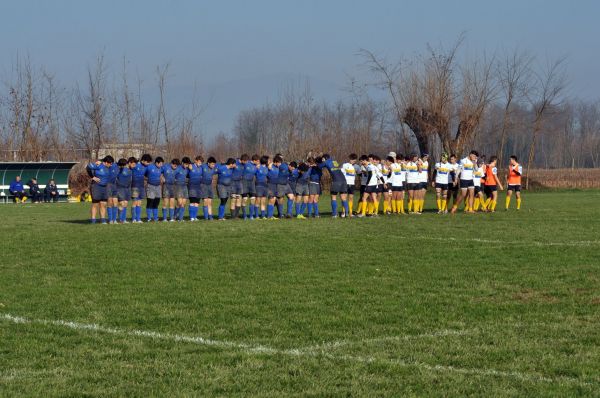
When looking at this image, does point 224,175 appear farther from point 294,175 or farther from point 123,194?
point 123,194

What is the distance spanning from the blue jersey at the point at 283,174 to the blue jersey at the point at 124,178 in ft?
14.0

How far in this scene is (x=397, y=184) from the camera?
29109mm

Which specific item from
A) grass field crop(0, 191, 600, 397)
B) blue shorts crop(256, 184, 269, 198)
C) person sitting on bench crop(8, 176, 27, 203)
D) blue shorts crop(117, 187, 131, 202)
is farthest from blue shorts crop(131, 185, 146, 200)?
person sitting on bench crop(8, 176, 27, 203)

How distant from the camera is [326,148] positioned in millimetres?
53812

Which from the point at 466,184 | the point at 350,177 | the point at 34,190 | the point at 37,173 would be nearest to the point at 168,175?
the point at 350,177

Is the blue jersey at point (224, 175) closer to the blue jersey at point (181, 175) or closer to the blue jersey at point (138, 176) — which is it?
the blue jersey at point (181, 175)

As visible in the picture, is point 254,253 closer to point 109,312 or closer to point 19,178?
point 109,312

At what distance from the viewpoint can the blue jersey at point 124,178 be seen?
24.9m

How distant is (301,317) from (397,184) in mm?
19724

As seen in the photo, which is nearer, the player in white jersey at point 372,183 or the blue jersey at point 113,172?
the blue jersey at point 113,172

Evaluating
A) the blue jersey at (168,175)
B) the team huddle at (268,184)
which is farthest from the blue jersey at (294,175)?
the blue jersey at (168,175)

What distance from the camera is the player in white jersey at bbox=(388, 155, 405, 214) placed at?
95.3ft

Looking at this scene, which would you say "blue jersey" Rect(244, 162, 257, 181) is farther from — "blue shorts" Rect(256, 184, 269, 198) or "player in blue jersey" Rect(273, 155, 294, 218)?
"player in blue jersey" Rect(273, 155, 294, 218)

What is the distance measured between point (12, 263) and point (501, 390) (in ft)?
32.1
